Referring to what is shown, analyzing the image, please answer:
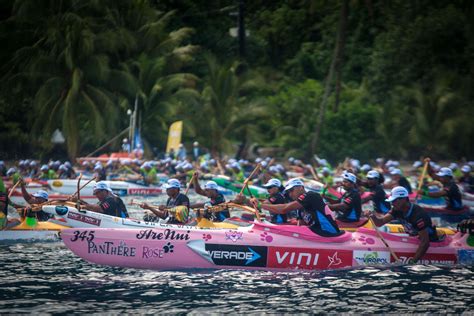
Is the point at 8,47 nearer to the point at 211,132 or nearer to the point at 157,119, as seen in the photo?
the point at 157,119

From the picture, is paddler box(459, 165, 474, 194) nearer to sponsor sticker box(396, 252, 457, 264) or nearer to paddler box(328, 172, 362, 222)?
paddler box(328, 172, 362, 222)

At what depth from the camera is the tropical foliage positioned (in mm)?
41062

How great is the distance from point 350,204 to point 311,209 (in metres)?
3.15

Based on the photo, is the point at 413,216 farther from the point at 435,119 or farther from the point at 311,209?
the point at 435,119

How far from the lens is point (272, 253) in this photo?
42.2 feet

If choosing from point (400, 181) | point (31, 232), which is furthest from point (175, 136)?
point (31, 232)

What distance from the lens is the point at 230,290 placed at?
460 inches

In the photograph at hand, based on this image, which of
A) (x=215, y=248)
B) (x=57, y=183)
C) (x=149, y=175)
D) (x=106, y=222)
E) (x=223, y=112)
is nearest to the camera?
(x=215, y=248)

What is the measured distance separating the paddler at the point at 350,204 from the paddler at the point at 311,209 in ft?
8.66

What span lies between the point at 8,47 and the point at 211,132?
13.5 meters

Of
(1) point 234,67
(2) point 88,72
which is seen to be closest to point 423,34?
(1) point 234,67

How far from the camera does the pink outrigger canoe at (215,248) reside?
42.1ft

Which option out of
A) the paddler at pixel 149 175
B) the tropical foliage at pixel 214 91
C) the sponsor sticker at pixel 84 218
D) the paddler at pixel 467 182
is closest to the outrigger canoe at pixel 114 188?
the paddler at pixel 149 175

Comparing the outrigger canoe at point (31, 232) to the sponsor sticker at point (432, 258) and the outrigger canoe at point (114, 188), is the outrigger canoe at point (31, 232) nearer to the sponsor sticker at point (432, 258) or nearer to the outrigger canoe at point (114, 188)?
the sponsor sticker at point (432, 258)
